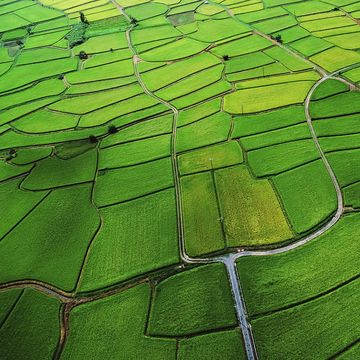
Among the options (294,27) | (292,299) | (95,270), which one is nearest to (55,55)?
(294,27)

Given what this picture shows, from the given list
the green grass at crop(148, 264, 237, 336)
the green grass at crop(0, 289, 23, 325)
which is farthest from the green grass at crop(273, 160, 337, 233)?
the green grass at crop(0, 289, 23, 325)

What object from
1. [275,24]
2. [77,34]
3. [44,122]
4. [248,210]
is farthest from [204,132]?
[77,34]

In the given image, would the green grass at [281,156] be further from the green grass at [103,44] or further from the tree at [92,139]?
the green grass at [103,44]

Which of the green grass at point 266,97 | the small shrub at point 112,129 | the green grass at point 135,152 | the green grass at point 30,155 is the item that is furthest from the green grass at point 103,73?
the green grass at point 135,152

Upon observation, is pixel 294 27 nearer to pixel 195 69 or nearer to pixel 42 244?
pixel 195 69

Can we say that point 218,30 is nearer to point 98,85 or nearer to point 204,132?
point 98,85

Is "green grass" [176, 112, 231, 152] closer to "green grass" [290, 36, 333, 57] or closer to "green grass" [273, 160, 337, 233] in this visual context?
"green grass" [273, 160, 337, 233]

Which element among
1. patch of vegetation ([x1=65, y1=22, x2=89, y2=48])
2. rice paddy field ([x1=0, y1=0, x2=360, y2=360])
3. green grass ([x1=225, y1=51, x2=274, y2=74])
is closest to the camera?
rice paddy field ([x1=0, y1=0, x2=360, y2=360])
